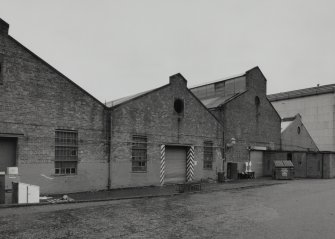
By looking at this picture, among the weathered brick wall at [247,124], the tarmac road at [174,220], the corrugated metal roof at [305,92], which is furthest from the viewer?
the corrugated metal roof at [305,92]

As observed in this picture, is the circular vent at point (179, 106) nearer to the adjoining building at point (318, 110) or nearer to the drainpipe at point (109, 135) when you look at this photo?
the drainpipe at point (109, 135)

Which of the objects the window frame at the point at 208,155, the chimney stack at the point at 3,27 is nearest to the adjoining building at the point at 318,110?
the window frame at the point at 208,155

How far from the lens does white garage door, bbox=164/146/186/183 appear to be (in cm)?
2050

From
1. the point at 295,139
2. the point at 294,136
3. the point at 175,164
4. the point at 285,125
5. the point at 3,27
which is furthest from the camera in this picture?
the point at 295,139

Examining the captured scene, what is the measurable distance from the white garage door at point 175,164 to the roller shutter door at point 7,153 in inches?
370

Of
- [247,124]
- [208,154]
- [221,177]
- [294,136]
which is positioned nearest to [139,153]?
[208,154]

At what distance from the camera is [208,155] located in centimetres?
2323

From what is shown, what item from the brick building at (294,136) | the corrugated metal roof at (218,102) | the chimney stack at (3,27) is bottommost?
the brick building at (294,136)

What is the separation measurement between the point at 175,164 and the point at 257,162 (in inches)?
418

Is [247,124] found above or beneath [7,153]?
above

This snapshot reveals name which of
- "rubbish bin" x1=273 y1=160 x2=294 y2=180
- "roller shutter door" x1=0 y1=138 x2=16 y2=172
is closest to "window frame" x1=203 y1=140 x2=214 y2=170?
"rubbish bin" x1=273 y1=160 x2=294 y2=180

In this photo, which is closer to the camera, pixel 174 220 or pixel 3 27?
pixel 174 220

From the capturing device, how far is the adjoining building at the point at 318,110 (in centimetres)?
4247

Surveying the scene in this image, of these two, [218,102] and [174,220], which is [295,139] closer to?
[218,102]
